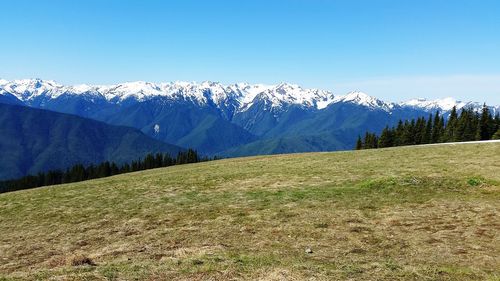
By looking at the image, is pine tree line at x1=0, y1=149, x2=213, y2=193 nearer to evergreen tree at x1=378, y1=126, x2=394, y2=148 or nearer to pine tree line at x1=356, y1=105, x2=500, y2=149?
evergreen tree at x1=378, y1=126, x2=394, y2=148

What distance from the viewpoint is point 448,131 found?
380ft

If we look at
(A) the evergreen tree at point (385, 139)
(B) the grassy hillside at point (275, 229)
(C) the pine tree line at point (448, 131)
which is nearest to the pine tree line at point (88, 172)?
(A) the evergreen tree at point (385, 139)

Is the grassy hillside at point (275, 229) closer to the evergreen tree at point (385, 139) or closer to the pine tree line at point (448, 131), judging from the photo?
the pine tree line at point (448, 131)

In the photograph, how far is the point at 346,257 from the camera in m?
13.4

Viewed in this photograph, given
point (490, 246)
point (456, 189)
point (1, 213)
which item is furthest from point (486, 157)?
point (1, 213)

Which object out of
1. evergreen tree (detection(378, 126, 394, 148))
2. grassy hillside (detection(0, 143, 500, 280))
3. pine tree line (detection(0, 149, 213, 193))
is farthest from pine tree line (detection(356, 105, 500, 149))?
grassy hillside (detection(0, 143, 500, 280))

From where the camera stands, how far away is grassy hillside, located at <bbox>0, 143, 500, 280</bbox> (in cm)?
1198

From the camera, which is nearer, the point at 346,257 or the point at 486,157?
the point at 346,257

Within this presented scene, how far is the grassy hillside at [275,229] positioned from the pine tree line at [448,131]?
3479 inches

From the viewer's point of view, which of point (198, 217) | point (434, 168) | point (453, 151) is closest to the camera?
point (198, 217)

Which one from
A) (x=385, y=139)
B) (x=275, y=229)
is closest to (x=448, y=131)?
(x=385, y=139)

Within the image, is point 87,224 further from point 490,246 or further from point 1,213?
point 490,246

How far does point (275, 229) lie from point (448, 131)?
116000 mm

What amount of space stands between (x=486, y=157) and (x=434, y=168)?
298 inches
